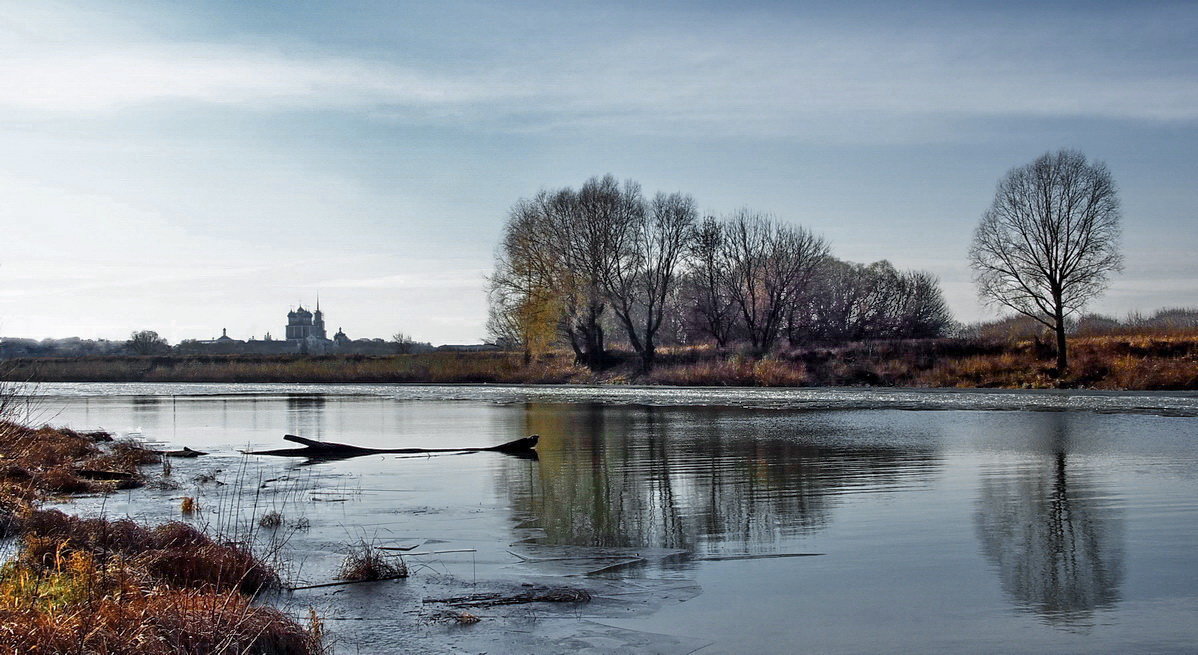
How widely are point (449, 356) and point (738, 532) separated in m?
70.1

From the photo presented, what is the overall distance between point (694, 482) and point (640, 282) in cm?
5754

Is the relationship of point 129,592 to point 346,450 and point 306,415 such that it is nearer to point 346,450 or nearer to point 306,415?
point 346,450

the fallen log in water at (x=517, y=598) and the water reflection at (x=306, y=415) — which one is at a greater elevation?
the water reflection at (x=306, y=415)

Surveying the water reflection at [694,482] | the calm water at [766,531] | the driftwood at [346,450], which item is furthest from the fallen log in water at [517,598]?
the driftwood at [346,450]

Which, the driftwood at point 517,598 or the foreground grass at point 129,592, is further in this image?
the driftwood at point 517,598

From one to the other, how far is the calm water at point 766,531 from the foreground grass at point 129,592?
0.93m

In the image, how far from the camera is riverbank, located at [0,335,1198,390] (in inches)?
2061

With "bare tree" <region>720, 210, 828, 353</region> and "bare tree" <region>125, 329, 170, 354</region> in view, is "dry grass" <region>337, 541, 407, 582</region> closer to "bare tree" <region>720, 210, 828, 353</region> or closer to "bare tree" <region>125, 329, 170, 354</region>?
"bare tree" <region>720, 210, 828, 353</region>

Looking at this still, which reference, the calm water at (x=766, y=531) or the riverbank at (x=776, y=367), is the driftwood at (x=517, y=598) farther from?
the riverbank at (x=776, y=367)

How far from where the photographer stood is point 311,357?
92.2 m

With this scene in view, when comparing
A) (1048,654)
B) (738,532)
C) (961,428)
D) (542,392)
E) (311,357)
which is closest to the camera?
(1048,654)

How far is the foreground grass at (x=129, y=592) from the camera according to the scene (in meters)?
6.40

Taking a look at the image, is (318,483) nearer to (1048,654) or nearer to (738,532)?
(738,532)

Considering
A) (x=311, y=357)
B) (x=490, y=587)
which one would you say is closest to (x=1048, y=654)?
(x=490, y=587)
